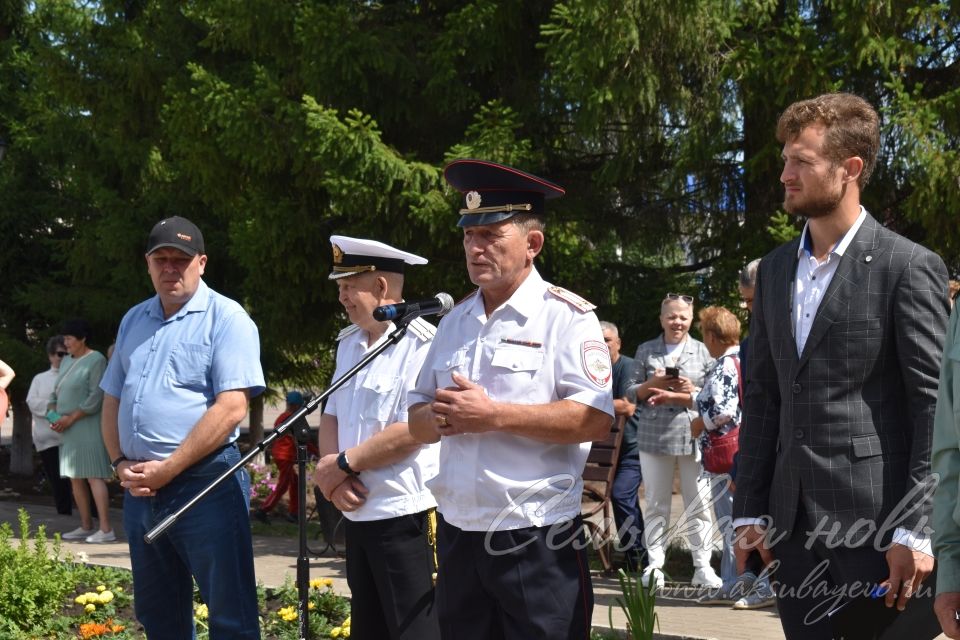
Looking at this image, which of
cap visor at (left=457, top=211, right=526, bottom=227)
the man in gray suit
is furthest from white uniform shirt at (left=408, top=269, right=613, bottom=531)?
the man in gray suit

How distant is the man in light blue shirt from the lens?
476 centimetres

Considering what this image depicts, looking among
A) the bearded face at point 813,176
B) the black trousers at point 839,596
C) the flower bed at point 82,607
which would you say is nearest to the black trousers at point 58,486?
the flower bed at point 82,607

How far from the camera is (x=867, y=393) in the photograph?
3.25 metres

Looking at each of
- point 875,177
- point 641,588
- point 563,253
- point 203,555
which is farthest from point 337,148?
point 641,588

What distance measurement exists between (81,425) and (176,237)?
310 inches

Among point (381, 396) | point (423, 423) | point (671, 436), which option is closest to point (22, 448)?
point (671, 436)

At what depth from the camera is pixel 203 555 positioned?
15.6 feet

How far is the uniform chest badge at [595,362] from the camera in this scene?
3629mm

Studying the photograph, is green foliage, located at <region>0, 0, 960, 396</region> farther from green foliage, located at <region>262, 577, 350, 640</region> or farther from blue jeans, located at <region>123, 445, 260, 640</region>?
blue jeans, located at <region>123, 445, 260, 640</region>

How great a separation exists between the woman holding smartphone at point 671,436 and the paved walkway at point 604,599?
0.43 metres

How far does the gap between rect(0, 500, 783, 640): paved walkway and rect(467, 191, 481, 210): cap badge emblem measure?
2.97 metres

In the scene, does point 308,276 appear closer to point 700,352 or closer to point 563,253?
point 563,253

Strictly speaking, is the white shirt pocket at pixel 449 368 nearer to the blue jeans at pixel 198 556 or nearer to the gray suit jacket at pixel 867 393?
the gray suit jacket at pixel 867 393

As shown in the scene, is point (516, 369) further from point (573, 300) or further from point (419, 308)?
point (419, 308)
